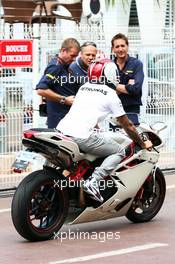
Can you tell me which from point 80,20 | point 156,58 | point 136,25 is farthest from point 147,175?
point 136,25

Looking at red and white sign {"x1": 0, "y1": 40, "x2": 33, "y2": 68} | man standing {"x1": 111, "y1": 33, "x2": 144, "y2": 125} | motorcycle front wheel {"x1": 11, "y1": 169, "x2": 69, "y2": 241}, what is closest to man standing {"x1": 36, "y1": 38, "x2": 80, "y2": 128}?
man standing {"x1": 111, "y1": 33, "x2": 144, "y2": 125}

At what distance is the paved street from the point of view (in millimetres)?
7457

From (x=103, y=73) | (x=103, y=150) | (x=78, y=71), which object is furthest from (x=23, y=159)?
(x=103, y=73)

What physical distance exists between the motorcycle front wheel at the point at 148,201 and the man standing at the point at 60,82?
1583 mm

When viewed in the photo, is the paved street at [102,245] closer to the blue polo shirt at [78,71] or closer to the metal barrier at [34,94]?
the blue polo shirt at [78,71]

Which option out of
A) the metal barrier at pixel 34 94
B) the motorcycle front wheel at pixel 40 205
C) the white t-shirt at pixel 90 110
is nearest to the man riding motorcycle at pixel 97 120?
the white t-shirt at pixel 90 110

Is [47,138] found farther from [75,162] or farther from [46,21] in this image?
[46,21]

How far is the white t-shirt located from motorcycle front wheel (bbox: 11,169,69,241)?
48 centimetres

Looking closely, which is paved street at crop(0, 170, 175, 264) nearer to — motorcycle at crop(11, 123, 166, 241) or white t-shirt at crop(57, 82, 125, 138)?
motorcycle at crop(11, 123, 166, 241)

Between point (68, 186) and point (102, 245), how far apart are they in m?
0.68

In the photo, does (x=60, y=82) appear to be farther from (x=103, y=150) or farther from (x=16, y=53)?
(x=103, y=150)

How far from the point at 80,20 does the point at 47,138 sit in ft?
29.9

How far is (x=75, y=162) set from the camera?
8250 millimetres

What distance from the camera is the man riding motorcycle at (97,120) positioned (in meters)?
8.27
